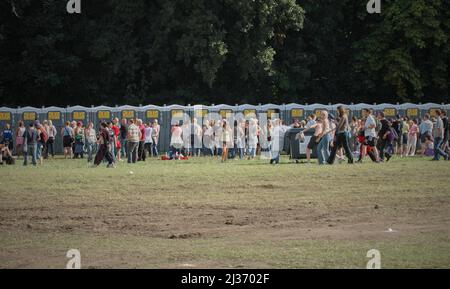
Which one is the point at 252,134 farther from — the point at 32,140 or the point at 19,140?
the point at 19,140

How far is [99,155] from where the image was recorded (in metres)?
37.7

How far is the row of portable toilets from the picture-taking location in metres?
51.0

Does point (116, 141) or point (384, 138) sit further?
point (116, 141)

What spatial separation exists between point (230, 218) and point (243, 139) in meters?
24.0

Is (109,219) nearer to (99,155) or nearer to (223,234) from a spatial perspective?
(223,234)

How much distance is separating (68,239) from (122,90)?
1761 inches

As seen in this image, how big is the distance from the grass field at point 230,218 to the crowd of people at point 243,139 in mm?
3263

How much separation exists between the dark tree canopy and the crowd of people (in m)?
7.96

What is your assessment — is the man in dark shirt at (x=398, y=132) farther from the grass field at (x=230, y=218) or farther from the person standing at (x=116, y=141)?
the person standing at (x=116, y=141)

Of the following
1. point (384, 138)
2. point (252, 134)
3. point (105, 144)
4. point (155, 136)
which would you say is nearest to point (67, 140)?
point (155, 136)

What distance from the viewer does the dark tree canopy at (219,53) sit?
189ft

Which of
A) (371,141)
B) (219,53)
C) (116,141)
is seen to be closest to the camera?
(371,141)

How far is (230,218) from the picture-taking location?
2031 cm

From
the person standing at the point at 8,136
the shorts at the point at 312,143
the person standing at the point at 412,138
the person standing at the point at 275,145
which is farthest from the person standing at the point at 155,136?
the person standing at the point at 412,138
